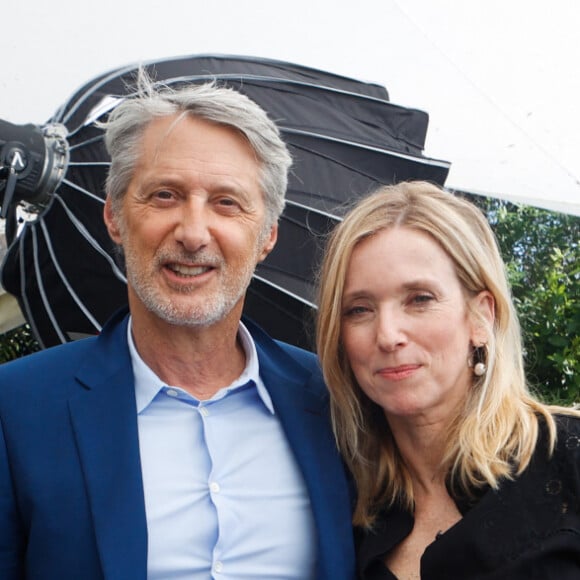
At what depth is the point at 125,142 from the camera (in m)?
2.39

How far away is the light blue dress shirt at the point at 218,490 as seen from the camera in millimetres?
2064

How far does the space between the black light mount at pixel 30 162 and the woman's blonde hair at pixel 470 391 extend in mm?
1558

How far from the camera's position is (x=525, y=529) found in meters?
1.96

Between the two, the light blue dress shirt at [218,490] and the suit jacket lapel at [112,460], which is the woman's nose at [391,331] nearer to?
the light blue dress shirt at [218,490]

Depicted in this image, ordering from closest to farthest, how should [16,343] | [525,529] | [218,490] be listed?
[525,529] < [218,490] < [16,343]

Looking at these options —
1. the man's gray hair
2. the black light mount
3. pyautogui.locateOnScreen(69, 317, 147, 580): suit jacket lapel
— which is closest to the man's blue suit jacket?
pyautogui.locateOnScreen(69, 317, 147, 580): suit jacket lapel

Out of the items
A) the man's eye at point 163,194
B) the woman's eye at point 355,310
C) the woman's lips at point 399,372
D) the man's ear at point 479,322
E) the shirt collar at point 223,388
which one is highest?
the man's eye at point 163,194

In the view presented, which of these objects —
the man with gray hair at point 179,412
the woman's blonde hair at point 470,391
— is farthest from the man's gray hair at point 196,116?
the woman's blonde hair at point 470,391

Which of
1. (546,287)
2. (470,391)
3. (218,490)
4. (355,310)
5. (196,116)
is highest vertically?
(196,116)

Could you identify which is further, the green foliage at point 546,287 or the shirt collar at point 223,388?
the green foliage at point 546,287

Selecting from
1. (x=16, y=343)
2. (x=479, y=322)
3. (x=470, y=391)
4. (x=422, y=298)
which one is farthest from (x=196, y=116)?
(x=16, y=343)

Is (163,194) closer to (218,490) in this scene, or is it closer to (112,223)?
(112,223)

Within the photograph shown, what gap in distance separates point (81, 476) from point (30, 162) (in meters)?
1.80

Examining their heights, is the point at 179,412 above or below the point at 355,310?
below
